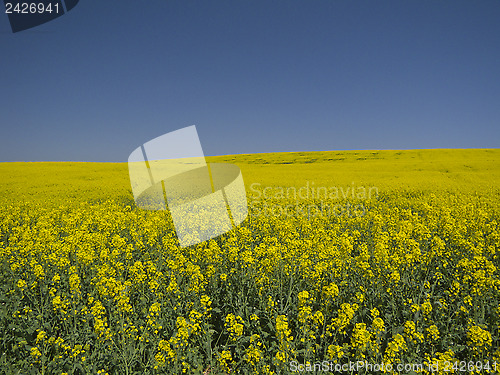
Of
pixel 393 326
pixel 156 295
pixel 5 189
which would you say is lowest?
pixel 393 326

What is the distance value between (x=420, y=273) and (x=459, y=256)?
150 cm

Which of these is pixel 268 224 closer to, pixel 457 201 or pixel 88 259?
pixel 88 259

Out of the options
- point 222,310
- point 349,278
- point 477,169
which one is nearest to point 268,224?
point 349,278

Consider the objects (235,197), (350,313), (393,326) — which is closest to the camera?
(350,313)

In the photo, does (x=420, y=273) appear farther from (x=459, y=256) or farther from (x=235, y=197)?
(x=235, y=197)

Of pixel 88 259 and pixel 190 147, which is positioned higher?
pixel 190 147

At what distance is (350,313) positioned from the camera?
345 centimetres

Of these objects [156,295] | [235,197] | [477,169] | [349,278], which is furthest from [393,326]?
[477,169]

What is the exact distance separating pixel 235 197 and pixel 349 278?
1120cm

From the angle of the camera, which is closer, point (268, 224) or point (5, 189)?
point (268, 224)

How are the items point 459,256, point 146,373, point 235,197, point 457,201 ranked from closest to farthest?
1. point 146,373
2. point 459,256
3. point 457,201
4. point 235,197

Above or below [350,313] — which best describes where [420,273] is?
below

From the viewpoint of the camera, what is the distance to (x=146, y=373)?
3186mm

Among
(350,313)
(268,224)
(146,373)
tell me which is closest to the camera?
(146,373)
